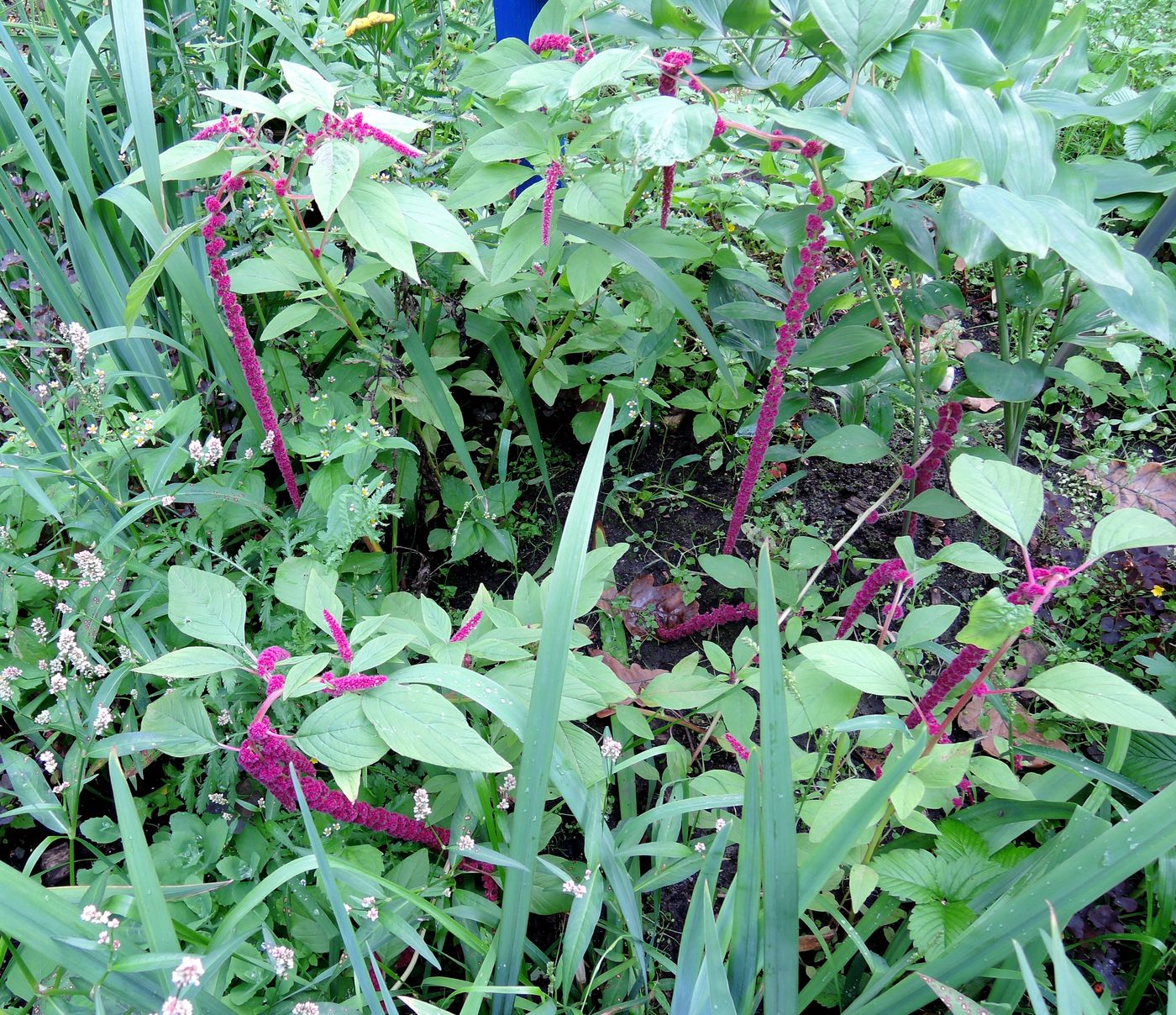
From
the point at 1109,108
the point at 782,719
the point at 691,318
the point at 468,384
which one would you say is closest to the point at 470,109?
the point at 468,384

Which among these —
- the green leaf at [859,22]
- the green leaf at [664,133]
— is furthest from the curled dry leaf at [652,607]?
the green leaf at [859,22]

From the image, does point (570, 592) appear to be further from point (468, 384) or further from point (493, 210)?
point (493, 210)

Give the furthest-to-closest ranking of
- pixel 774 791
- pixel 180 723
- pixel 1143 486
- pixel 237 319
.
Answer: pixel 1143 486 → pixel 237 319 → pixel 180 723 → pixel 774 791

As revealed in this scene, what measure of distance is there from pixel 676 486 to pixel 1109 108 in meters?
1.03

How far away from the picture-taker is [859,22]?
0.98m

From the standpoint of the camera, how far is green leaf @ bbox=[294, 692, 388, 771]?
860mm

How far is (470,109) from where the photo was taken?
5.58 feet

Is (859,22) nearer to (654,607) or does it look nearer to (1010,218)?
(1010,218)

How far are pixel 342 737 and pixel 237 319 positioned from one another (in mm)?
623

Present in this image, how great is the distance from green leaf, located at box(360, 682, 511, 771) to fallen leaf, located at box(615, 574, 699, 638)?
0.70m

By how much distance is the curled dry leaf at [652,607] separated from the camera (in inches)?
60.3

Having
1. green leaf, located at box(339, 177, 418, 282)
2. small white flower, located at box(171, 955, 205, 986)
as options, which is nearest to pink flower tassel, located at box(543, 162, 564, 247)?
green leaf, located at box(339, 177, 418, 282)

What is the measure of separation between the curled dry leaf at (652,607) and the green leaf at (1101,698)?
76cm

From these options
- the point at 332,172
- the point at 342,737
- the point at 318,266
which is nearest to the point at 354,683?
the point at 342,737
